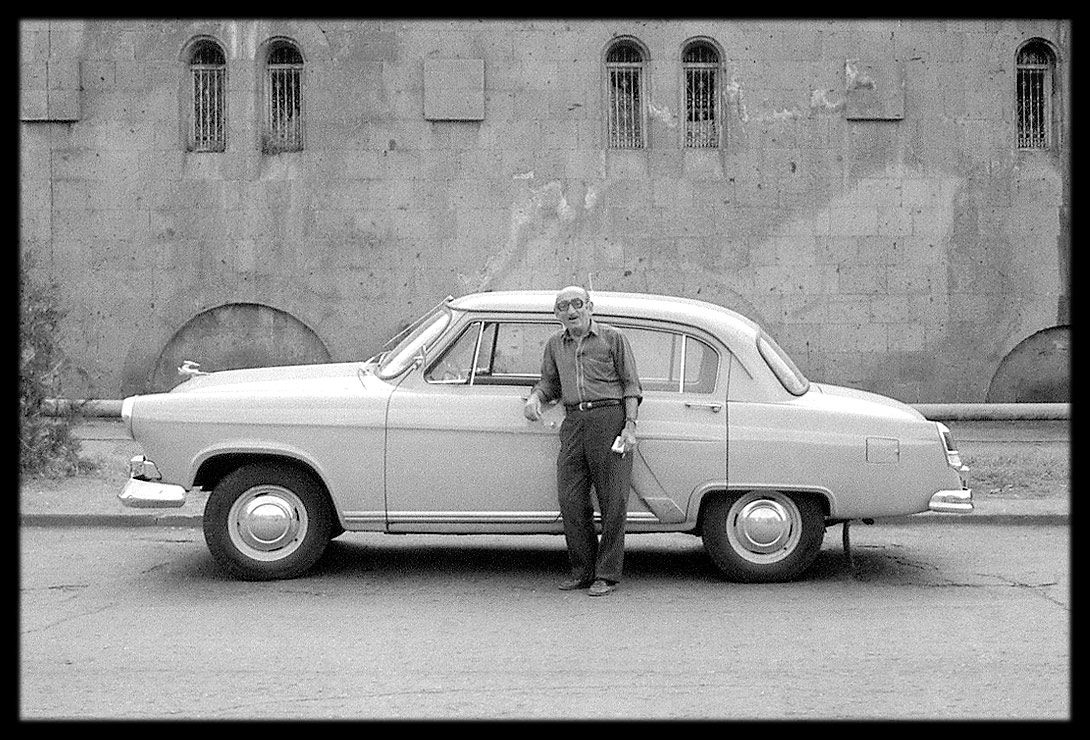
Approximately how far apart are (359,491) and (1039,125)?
41.5 feet

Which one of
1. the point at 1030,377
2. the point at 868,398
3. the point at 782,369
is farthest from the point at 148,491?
the point at 1030,377

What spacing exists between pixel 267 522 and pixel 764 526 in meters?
2.94

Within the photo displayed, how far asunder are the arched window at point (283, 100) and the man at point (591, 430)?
33.6 feet

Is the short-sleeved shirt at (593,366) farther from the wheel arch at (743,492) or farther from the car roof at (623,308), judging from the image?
the wheel arch at (743,492)

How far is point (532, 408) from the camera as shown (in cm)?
827

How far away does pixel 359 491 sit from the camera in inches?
329

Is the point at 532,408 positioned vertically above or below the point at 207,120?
below

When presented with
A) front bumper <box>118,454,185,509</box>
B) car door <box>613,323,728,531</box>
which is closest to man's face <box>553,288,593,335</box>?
car door <box>613,323,728,531</box>

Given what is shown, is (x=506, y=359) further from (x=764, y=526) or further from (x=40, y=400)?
(x=40, y=400)

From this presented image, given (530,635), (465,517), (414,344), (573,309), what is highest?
(573,309)

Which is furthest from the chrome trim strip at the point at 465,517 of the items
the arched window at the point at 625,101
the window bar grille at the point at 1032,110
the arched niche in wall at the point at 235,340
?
the window bar grille at the point at 1032,110

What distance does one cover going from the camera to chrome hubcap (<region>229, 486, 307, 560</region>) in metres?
8.39
